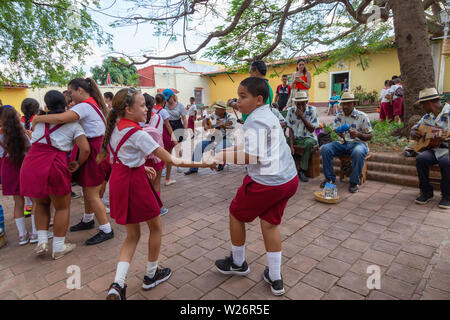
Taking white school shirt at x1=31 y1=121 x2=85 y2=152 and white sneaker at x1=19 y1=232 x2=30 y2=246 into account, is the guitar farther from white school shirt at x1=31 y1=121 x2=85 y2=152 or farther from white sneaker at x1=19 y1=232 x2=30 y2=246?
white sneaker at x1=19 y1=232 x2=30 y2=246

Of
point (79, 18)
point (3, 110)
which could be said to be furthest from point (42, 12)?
point (3, 110)

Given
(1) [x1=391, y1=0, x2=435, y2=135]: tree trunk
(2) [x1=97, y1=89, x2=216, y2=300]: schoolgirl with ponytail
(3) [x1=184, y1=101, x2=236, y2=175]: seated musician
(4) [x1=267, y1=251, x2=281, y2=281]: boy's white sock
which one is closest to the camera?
(2) [x1=97, y1=89, x2=216, y2=300]: schoolgirl with ponytail

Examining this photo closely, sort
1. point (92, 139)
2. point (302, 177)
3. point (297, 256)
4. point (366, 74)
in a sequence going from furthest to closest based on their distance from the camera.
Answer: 1. point (366, 74)
2. point (302, 177)
3. point (92, 139)
4. point (297, 256)

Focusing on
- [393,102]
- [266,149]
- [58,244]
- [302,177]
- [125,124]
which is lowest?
[58,244]

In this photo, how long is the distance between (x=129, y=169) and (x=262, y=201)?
3.70ft

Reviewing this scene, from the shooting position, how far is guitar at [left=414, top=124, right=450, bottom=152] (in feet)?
12.6

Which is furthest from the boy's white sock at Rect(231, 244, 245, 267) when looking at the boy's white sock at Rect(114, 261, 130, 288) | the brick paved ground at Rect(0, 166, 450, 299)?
the boy's white sock at Rect(114, 261, 130, 288)

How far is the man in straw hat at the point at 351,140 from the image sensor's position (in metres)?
4.58

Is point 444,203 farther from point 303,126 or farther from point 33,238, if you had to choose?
point 33,238

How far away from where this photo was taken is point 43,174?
2.87 meters

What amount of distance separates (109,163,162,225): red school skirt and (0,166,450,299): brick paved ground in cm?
72

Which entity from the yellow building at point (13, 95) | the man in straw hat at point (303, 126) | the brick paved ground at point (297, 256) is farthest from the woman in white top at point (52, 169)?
the yellow building at point (13, 95)

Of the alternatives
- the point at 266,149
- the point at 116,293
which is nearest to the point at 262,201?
the point at 266,149

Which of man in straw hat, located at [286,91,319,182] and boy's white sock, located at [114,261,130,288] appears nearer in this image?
boy's white sock, located at [114,261,130,288]
